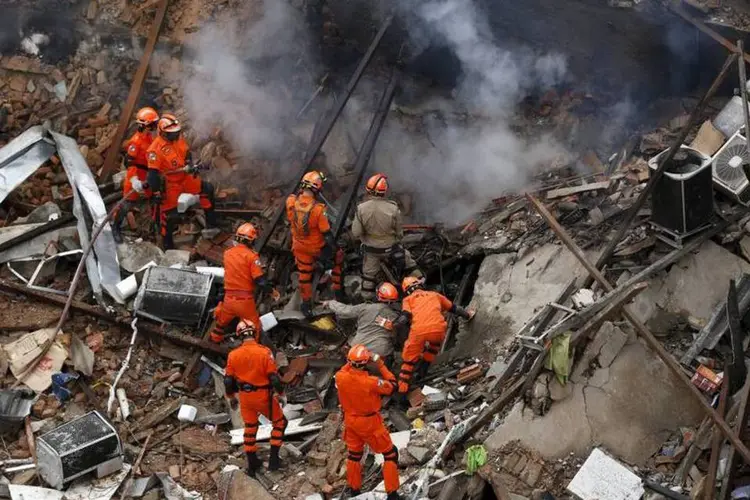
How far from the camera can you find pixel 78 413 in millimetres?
10570

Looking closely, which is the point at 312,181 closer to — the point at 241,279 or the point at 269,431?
the point at 241,279

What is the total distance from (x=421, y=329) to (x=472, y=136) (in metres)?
4.49

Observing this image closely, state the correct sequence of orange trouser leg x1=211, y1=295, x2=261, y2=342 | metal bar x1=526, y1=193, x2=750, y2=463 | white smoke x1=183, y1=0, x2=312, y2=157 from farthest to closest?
white smoke x1=183, y1=0, x2=312, y2=157 → orange trouser leg x1=211, y1=295, x2=261, y2=342 → metal bar x1=526, y1=193, x2=750, y2=463

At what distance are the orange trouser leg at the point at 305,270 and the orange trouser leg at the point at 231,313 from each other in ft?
2.30

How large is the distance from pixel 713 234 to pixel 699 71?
3593 mm

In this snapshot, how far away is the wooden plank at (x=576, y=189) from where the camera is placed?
11781 millimetres

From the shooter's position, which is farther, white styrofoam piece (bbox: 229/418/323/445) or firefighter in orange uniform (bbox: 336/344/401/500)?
white styrofoam piece (bbox: 229/418/323/445)

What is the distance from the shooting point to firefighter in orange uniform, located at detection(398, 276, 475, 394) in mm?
10289

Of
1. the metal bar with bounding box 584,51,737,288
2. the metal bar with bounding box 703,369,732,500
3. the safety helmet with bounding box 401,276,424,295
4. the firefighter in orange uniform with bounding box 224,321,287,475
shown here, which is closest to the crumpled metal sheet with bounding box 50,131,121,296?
the firefighter in orange uniform with bounding box 224,321,287,475

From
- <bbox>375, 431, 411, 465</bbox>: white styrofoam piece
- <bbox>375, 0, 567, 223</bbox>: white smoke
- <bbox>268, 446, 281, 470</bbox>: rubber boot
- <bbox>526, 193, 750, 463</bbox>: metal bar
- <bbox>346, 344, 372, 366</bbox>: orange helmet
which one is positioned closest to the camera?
<bbox>526, 193, 750, 463</bbox>: metal bar

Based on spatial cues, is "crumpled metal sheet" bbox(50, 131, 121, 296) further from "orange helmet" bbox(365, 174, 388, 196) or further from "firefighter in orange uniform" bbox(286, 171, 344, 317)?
"orange helmet" bbox(365, 174, 388, 196)

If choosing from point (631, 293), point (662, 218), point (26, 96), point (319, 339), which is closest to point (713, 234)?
point (662, 218)

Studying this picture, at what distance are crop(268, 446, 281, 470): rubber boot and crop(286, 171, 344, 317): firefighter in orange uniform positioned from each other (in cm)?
227

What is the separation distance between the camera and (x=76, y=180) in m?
12.8
